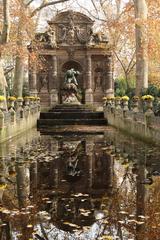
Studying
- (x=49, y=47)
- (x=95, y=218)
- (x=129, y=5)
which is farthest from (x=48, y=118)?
(x=95, y=218)

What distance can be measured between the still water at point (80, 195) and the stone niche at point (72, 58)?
25.6 metres

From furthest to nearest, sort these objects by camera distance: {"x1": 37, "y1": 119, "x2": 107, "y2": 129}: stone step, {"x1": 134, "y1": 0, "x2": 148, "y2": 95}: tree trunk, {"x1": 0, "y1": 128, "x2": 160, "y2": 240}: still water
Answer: {"x1": 37, "y1": 119, "x2": 107, "y2": 129}: stone step < {"x1": 134, "y1": 0, "x2": 148, "y2": 95}: tree trunk < {"x1": 0, "y1": 128, "x2": 160, "y2": 240}: still water

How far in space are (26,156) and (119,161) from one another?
2.93 m

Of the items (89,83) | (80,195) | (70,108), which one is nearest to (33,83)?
(89,83)

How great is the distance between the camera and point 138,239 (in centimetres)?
482

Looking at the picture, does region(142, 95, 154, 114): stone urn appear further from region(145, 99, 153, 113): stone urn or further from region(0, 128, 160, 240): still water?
region(0, 128, 160, 240): still water

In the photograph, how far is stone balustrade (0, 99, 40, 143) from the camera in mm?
16938

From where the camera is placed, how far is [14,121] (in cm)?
1969

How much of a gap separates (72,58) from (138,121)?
69.4ft

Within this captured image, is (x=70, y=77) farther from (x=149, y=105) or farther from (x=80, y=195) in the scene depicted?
A: (x=80, y=195)

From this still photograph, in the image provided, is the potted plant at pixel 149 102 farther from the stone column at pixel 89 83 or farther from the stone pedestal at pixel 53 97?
the stone pedestal at pixel 53 97

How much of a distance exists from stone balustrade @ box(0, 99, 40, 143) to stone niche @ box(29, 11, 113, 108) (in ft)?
32.4

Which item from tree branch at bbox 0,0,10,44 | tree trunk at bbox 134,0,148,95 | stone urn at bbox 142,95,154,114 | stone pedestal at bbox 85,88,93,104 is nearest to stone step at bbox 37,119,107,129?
tree trunk at bbox 134,0,148,95

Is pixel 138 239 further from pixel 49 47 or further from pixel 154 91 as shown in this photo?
pixel 49 47
